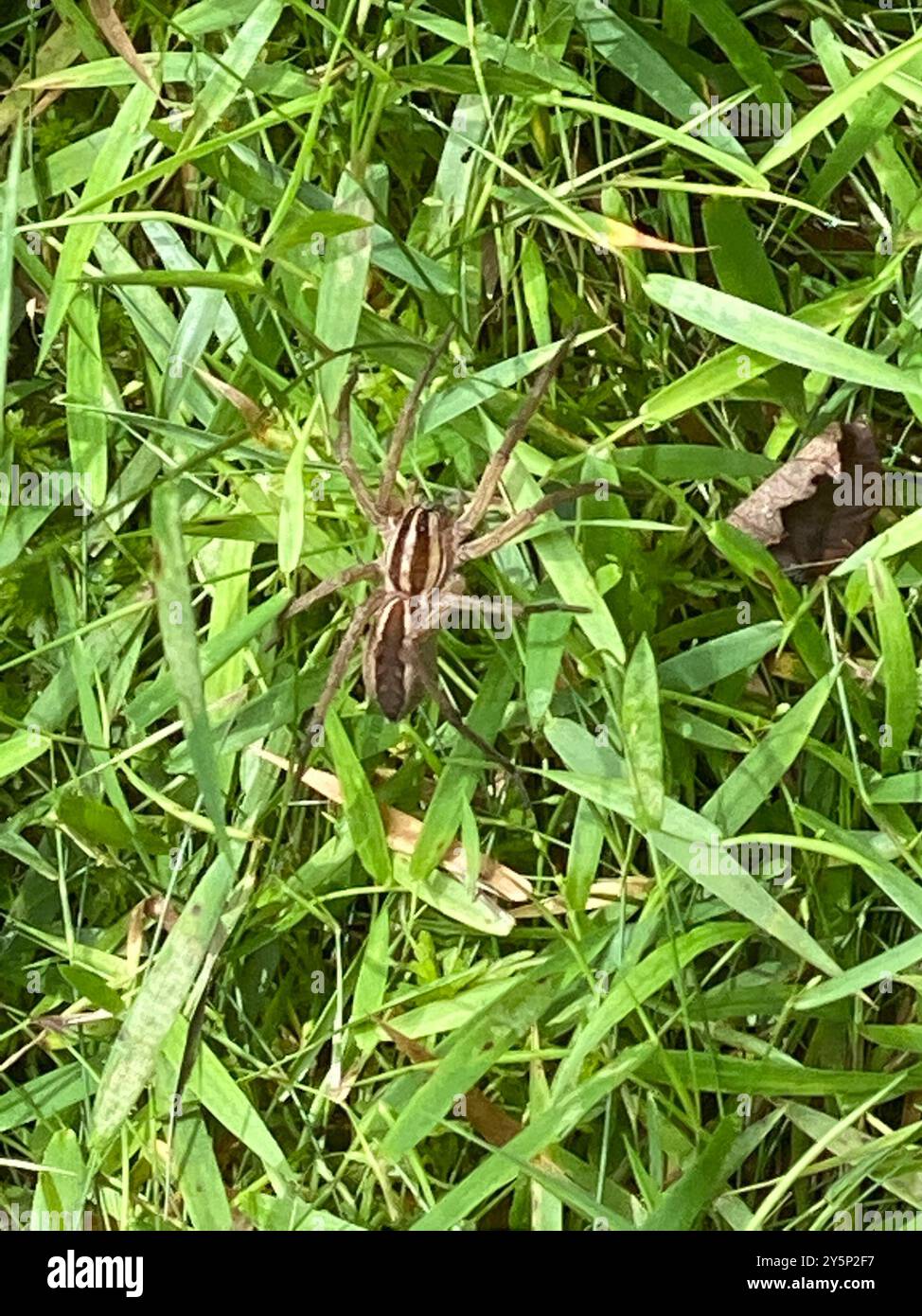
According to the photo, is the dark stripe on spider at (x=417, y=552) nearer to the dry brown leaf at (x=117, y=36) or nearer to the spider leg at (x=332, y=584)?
the spider leg at (x=332, y=584)

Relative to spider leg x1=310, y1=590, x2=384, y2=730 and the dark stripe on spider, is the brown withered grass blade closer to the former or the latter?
spider leg x1=310, y1=590, x2=384, y2=730

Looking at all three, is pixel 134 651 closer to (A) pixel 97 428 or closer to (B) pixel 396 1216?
(A) pixel 97 428

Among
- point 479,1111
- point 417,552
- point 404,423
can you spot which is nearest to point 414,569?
point 417,552

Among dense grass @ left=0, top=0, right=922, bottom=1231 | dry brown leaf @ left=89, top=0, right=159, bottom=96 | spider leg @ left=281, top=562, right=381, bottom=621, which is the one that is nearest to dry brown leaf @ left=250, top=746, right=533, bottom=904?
dense grass @ left=0, top=0, right=922, bottom=1231

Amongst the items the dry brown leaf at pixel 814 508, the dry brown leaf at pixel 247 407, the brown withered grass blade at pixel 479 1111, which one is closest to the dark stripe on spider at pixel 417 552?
the dry brown leaf at pixel 247 407

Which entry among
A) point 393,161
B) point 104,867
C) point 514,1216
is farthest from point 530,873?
point 393,161

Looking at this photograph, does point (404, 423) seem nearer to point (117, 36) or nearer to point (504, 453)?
point (504, 453)
